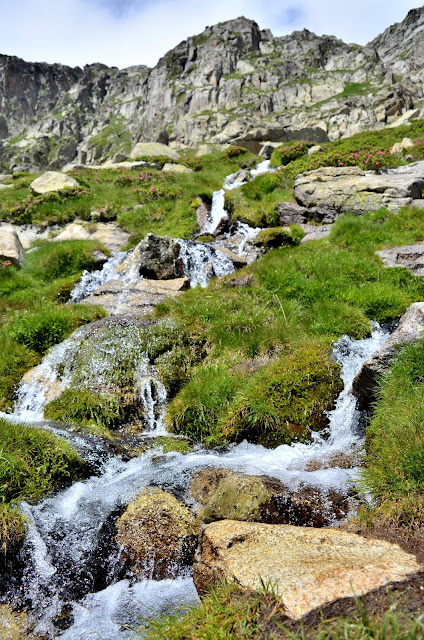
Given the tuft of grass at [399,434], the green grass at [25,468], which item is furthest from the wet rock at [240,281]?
the green grass at [25,468]

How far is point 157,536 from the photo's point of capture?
4.93 meters

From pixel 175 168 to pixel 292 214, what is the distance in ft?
48.7

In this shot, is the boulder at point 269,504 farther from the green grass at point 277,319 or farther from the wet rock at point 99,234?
the wet rock at point 99,234

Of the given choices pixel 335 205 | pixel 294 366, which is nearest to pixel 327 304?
pixel 294 366

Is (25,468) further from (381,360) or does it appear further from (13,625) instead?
(381,360)

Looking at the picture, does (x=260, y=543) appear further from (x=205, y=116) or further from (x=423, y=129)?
(x=205, y=116)

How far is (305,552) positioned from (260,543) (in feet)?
1.62

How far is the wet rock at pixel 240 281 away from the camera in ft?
42.2

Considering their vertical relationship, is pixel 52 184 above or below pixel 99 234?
above

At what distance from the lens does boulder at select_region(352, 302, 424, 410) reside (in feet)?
23.3

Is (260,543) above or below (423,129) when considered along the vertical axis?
below

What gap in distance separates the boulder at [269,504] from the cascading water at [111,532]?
28 centimetres

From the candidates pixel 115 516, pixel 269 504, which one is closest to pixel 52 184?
pixel 115 516

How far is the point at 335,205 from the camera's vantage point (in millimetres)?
19328
